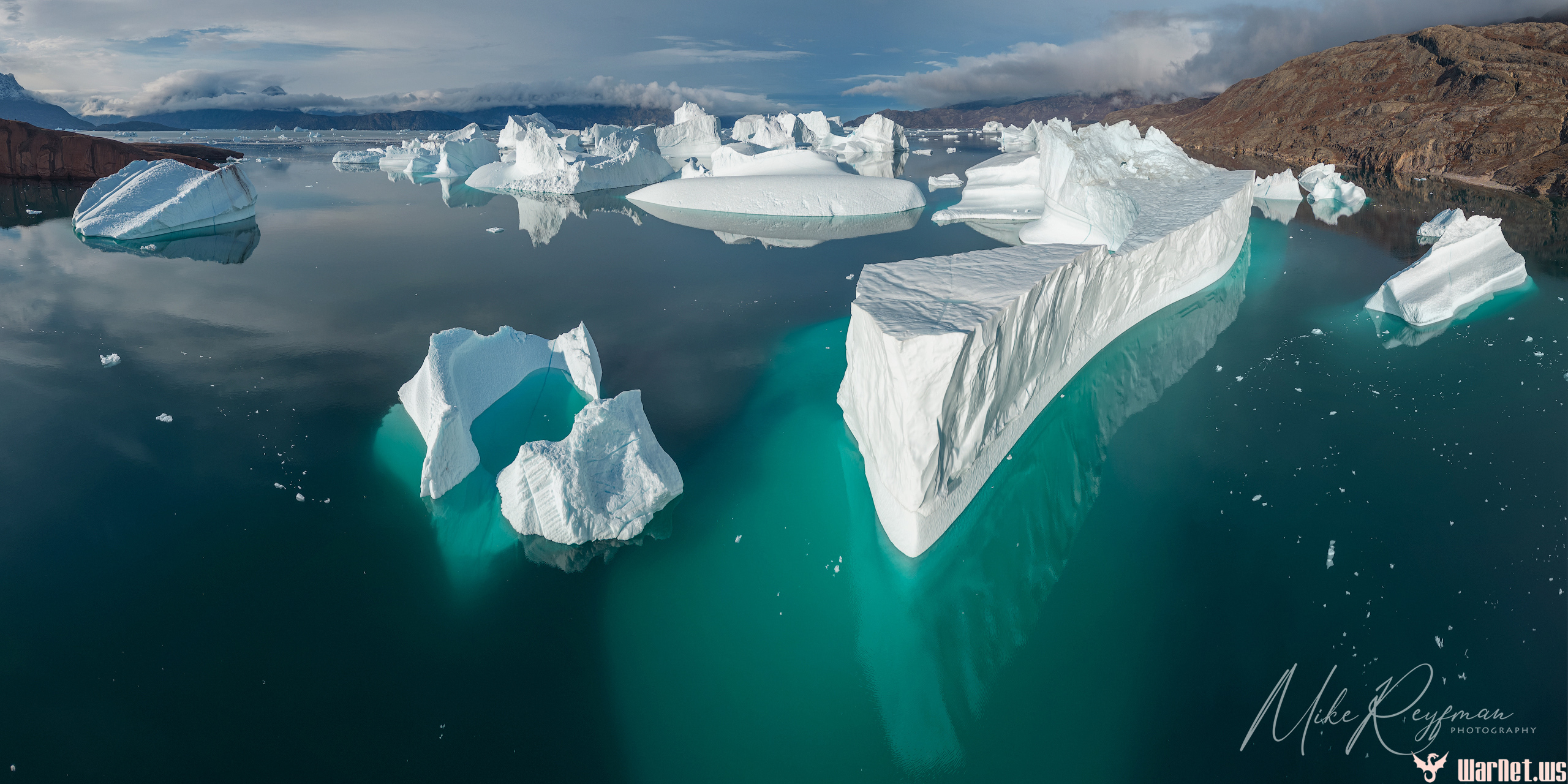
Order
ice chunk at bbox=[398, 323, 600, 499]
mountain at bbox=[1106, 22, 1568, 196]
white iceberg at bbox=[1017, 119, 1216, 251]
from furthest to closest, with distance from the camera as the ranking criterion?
1. mountain at bbox=[1106, 22, 1568, 196]
2. white iceberg at bbox=[1017, 119, 1216, 251]
3. ice chunk at bbox=[398, 323, 600, 499]

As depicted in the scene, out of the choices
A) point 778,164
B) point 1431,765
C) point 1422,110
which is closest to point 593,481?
point 1431,765

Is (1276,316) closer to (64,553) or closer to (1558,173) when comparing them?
(64,553)

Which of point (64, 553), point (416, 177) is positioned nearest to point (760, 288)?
point (64, 553)

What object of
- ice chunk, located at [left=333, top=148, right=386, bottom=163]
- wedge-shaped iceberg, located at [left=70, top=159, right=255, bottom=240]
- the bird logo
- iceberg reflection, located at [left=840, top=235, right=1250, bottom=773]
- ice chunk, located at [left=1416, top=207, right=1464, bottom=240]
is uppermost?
ice chunk, located at [left=333, top=148, right=386, bottom=163]

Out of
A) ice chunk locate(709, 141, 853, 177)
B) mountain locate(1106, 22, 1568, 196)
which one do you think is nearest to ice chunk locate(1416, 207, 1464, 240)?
mountain locate(1106, 22, 1568, 196)

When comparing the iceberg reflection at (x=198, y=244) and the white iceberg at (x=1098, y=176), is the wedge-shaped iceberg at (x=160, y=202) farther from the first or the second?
the white iceberg at (x=1098, y=176)

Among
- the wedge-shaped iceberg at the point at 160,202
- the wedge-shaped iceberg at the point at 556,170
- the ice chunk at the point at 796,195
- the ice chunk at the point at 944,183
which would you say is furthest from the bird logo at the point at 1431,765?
the wedge-shaped iceberg at the point at 556,170

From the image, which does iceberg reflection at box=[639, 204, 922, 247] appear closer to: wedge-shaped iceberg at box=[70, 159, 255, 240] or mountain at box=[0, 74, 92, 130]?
wedge-shaped iceberg at box=[70, 159, 255, 240]
